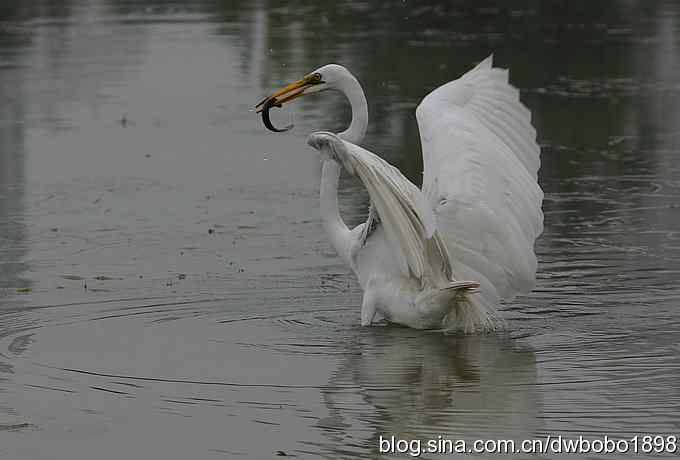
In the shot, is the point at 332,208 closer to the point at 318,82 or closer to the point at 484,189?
the point at 318,82

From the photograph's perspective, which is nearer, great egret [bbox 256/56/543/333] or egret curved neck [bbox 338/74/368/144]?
great egret [bbox 256/56/543/333]

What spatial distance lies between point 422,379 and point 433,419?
2.74 feet

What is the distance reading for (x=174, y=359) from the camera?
8.46 m

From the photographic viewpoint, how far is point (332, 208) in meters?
9.84

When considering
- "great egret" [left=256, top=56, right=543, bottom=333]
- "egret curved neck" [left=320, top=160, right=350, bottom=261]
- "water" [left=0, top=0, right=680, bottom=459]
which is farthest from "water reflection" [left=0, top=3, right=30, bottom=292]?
"great egret" [left=256, top=56, right=543, bottom=333]

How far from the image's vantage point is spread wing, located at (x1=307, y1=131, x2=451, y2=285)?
327 inches

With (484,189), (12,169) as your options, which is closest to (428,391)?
(484,189)

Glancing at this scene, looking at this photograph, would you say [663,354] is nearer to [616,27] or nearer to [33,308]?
[33,308]

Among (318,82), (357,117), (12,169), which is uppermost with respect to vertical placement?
(318,82)

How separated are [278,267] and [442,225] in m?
2.05

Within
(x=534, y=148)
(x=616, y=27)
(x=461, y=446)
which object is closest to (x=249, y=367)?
(x=461, y=446)

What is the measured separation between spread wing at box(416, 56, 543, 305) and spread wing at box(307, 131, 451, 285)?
25cm

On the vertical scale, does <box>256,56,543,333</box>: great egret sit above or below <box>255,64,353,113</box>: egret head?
below

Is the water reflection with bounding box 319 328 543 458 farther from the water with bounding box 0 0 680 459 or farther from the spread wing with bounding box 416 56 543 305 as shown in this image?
the spread wing with bounding box 416 56 543 305
